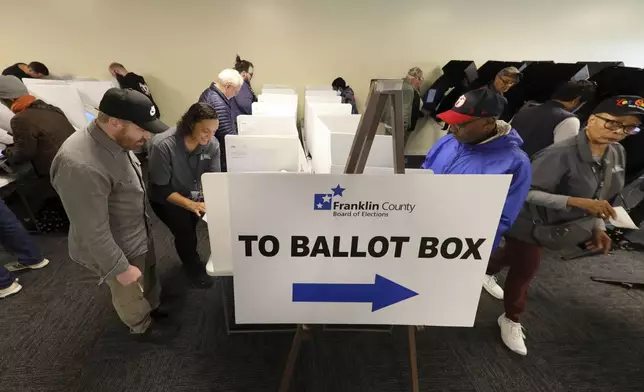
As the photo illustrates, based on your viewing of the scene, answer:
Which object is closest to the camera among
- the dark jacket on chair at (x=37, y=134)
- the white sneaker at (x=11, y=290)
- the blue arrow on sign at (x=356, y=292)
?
the blue arrow on sign at (x=356, y=292)

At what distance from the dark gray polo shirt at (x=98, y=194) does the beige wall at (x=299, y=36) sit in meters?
3.82

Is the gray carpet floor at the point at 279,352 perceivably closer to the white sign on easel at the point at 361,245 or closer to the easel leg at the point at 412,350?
the easel leg at the point at 412,350

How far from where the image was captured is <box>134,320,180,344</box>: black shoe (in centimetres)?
191

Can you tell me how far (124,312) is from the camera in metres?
1.71

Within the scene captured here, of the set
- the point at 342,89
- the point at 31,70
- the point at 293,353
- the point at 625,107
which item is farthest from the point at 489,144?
the point at 31,70

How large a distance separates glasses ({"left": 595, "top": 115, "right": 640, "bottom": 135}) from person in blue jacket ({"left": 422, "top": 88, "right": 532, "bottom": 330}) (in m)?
0.44

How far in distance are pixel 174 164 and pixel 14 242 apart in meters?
1.41

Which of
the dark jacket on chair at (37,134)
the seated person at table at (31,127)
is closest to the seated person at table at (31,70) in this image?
the seated person at table at (31,127)

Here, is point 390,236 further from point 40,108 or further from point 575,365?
point 40,108

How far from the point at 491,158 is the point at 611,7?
5382 millimetres

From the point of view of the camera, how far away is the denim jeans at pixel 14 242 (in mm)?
2156

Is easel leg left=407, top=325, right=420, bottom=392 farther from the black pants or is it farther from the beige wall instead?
the beige wall

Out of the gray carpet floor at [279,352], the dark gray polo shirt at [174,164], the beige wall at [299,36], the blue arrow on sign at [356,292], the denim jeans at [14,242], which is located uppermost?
the beige wall at [299,36]

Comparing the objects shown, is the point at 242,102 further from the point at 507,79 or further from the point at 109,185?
the point at 507,79
